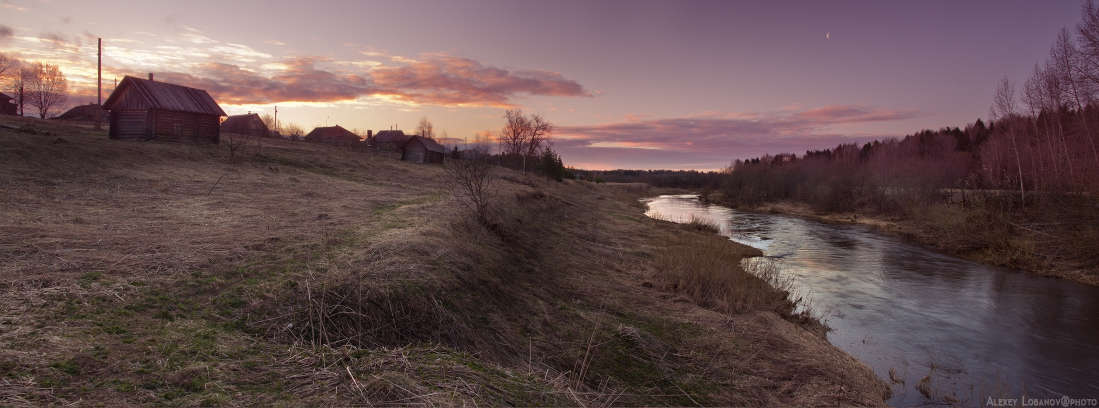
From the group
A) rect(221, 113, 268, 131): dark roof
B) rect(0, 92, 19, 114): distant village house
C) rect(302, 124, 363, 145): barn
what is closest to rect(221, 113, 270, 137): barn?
rect(221, 113, 268, 131): dark roof

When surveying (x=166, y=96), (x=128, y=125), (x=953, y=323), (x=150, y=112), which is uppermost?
(x=166, y=96)

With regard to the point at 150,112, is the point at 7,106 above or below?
above

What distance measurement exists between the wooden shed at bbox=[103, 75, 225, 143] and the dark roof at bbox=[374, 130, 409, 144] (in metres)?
40.1

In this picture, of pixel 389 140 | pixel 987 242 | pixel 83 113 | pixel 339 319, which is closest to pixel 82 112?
pixel 83 113

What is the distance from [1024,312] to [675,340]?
12593 millimetres

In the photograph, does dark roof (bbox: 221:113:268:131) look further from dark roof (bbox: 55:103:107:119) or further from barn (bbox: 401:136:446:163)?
barn (bbox: 401:136:446:163)

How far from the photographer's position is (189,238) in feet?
28.9

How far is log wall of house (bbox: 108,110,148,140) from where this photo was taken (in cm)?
2978

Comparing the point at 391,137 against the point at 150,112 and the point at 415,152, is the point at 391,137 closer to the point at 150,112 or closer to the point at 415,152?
the point at 415,152

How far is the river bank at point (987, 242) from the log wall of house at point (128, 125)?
45748 millimetres

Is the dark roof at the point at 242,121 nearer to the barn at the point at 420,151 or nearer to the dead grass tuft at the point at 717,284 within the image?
the barn at the point at 420,151

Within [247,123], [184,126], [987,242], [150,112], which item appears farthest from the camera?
[247,123]

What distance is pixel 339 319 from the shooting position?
621 centimetres

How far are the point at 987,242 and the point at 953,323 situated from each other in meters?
14.3
